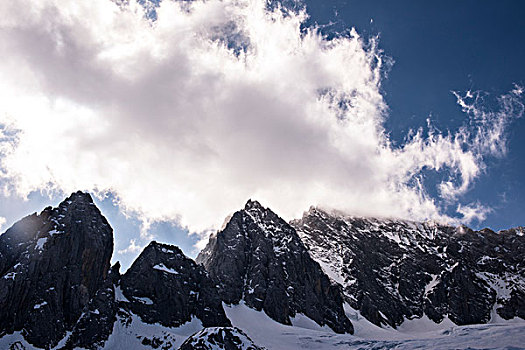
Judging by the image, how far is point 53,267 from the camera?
3890 inches

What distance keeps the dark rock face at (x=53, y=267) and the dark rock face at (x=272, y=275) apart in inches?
2118

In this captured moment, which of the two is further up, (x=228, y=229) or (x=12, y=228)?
(x=228, y=229)

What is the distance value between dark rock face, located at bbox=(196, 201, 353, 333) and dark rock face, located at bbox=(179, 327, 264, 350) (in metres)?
53.6

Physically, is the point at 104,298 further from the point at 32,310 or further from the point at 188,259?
the point at 188,259

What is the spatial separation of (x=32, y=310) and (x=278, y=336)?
68678 millimetres

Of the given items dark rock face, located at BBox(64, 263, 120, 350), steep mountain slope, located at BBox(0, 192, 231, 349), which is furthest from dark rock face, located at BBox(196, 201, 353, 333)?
dark rock face, located at BBox(64, 263, 120, 350)

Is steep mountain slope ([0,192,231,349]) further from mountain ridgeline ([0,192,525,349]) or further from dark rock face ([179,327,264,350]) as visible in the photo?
dark rock face ([179,327,264,350])

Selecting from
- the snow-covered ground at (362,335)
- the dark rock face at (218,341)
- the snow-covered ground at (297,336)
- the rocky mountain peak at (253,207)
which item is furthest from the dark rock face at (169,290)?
the rocky mountain peak at (253,207)

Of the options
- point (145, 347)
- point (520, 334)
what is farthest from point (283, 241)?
point (520, 334)

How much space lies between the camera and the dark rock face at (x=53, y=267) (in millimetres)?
89438

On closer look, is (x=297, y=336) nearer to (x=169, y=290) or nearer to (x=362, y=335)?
(x=362, y=335)

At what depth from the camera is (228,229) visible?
175m

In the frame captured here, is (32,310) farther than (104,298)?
No

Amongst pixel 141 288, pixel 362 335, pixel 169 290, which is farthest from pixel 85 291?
pixel 362 335
